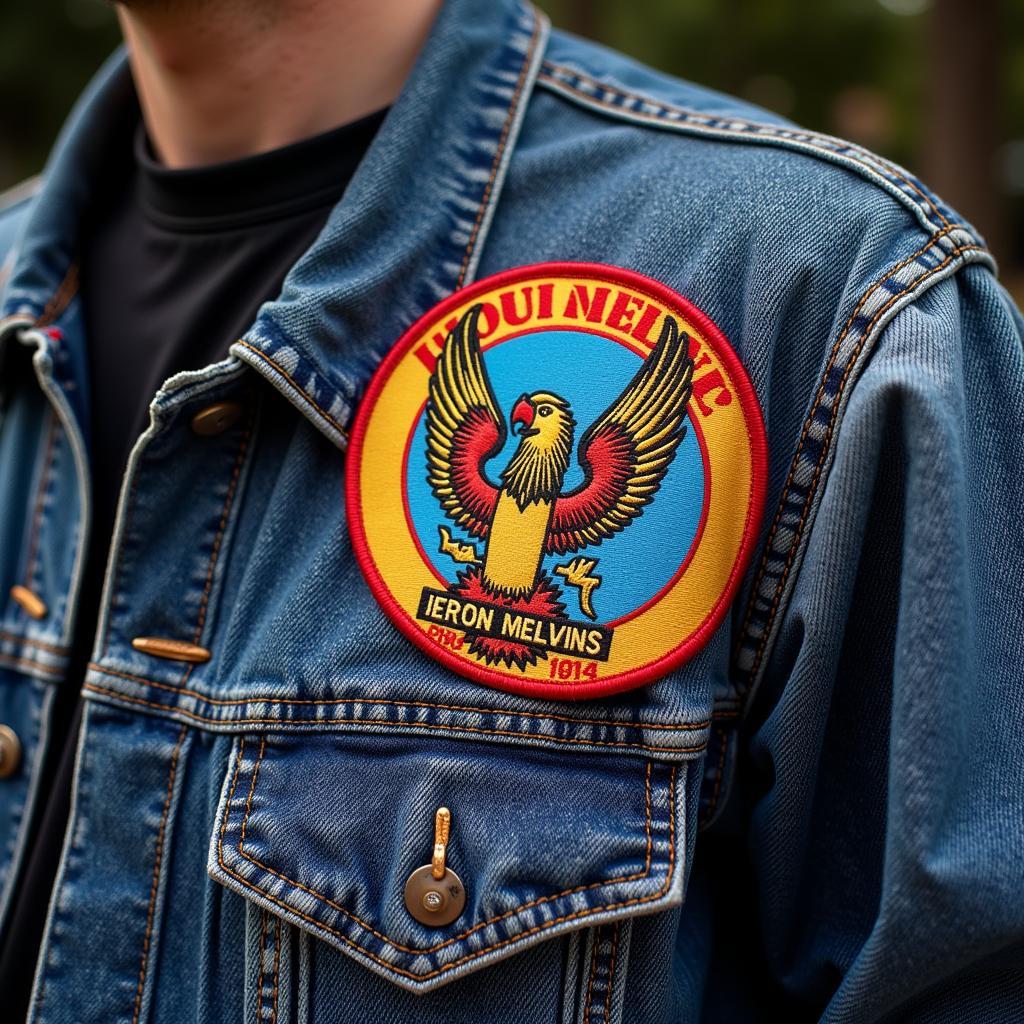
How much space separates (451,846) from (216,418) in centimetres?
52

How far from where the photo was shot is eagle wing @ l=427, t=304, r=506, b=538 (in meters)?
1.01

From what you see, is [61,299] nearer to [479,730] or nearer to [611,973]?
[479,730]

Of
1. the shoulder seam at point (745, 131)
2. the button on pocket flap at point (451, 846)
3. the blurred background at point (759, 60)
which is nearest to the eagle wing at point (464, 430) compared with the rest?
the button on pocket flap at point (451, 846)

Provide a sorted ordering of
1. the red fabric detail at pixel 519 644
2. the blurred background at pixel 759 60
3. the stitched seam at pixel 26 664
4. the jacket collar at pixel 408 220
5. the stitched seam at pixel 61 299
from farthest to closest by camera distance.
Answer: the blurred background at pixel 759 60, the stitched seam at pixel 61 299, the stitched seam at pixel 26 664, the jacket collar at pixel 408 220, the red fabric detail at pixel 519 644

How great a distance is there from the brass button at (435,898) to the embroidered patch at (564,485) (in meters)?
0.18

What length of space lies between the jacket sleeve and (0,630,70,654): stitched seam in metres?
0.80

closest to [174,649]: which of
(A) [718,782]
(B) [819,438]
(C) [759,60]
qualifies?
(A) [718,782]

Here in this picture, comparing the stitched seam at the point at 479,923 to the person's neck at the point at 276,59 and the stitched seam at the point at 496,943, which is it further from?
the person's neck at the point at 276,59

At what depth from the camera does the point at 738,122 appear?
3.74 ft

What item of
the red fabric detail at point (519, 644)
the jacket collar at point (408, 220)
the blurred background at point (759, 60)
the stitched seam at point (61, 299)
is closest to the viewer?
the red fabric detail at point (519, 644)

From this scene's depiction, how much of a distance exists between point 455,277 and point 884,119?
1596 cm

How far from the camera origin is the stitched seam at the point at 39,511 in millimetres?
1284

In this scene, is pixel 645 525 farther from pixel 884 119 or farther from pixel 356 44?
pixel 884 119

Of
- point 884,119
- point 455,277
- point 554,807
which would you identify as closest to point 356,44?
point 455,277
